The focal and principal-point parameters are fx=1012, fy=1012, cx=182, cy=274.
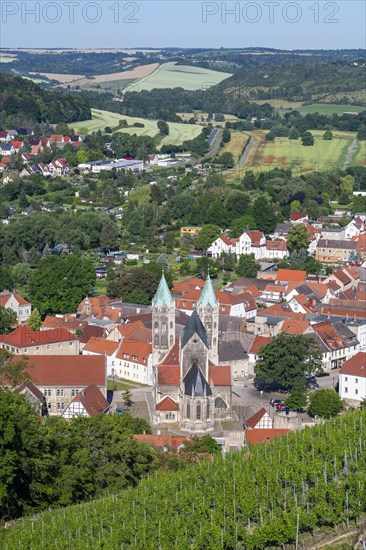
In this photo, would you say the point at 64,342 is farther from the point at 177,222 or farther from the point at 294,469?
the point at 177,222

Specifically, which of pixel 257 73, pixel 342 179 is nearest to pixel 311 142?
pixel 342 179

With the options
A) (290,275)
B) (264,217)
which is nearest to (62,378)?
(290,275)

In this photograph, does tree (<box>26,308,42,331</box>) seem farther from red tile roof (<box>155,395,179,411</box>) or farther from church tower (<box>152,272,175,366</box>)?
red tile roof (<box>155,395,179,411</box>)

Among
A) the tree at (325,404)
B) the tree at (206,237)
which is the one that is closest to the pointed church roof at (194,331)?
the tree at (325,404)

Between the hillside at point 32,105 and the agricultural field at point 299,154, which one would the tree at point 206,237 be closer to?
the agricultural field at point 299,154

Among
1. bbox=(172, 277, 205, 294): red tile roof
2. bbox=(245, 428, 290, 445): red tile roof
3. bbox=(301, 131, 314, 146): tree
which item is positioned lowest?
bbox=(172, 277, 205, 294): red tile roof

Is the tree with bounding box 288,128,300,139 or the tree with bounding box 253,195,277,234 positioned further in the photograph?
the tree with bounding box 288,128,300,139

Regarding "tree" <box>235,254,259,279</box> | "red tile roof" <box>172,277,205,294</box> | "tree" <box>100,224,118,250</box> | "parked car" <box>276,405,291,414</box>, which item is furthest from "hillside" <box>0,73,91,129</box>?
"parked car" <box>276,405,291,414</box>
